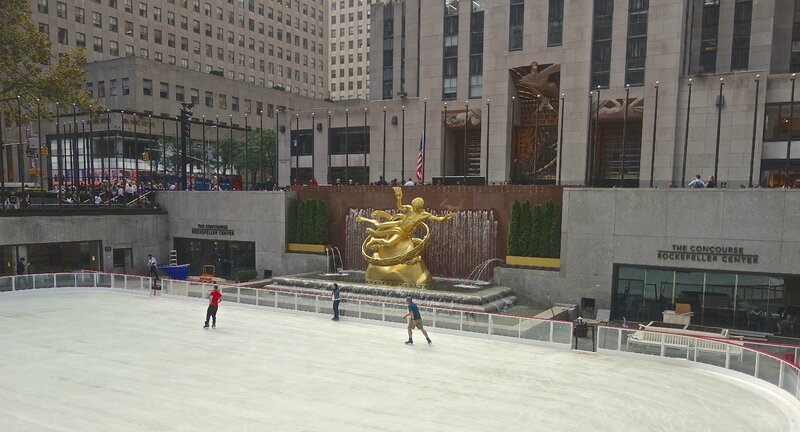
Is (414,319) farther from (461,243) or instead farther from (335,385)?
(461,243)

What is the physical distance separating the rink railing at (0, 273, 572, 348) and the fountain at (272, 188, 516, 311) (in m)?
2.76

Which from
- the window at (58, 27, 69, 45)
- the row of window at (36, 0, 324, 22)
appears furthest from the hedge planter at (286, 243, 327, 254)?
the row of window at (36, 0, 324, 22)

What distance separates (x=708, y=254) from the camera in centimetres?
2083

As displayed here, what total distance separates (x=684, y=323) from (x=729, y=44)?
2843 cm

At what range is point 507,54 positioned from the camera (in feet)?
124

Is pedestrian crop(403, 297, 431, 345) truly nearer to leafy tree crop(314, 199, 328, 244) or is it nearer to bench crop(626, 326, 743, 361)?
bench crop(626, 326, 743, 361)

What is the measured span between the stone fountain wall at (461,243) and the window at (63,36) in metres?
56.0

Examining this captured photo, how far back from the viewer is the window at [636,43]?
1374 inches

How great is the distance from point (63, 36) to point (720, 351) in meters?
70.7

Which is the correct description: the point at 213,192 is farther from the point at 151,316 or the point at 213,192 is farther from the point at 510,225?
the point at 510,225

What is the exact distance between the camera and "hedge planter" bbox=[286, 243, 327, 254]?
30.2m

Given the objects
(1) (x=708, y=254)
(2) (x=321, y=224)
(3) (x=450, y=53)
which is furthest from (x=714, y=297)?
(3) (x=450, y=53)

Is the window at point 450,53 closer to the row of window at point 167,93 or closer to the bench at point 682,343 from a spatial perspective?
the row of window at point 167,93


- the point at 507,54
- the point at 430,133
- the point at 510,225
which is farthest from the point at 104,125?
the point at 510,225
